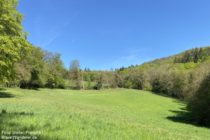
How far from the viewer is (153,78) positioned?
310ft

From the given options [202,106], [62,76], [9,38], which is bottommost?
[202,106]

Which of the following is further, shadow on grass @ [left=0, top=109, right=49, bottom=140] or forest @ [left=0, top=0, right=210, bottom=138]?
forest @ [left=0, top=0, right=210, bottom=138]

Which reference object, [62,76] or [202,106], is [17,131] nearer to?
[202,106]

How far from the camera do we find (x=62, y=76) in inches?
3317

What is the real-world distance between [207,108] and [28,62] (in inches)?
1534

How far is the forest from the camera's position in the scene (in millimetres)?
23953

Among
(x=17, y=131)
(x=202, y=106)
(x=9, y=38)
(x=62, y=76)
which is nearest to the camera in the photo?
(x=17, y=131)

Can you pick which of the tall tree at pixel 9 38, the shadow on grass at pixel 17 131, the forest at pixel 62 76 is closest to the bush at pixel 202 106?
the forest at pixel 62 76

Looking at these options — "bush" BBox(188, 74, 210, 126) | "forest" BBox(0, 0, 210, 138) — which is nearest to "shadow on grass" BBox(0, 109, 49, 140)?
"forest" BBox(0, 0, 210, 138)

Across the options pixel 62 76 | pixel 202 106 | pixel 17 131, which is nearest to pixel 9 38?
pixel 17 131

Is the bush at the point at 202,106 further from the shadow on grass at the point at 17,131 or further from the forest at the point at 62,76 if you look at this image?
the shadow on grass at the point at 17,131

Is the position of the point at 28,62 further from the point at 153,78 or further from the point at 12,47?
the point at 153,78

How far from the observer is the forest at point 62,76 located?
24.0m

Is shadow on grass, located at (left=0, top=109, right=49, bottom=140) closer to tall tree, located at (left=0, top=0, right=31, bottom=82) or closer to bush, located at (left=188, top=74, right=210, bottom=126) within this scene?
tall tree, located at (left=0, top=0, right=31, bottom=82)
